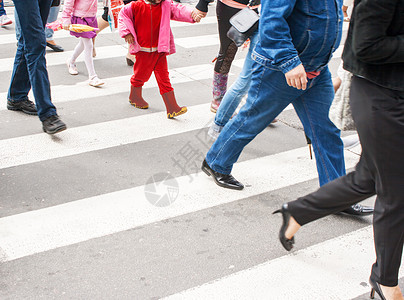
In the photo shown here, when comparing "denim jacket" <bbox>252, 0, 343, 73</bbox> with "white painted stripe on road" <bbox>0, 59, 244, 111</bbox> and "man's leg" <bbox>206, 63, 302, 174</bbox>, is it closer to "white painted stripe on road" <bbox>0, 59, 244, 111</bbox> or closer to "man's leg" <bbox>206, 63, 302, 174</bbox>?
"man's leg" <bbox>206, 63, 302, 174</bbox>

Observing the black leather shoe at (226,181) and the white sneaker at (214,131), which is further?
the white sneaker at (214,131)

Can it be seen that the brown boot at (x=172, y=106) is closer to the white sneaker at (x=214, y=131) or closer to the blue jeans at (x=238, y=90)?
the white sneaker at (x=214, y=131)

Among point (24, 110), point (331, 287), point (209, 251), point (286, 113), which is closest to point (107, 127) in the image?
point (24, 110)

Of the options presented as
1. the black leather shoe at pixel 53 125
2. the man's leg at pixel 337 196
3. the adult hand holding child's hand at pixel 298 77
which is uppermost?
the adult hand holding child's hand at pixel 298 77

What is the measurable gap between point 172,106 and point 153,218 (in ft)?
6.55

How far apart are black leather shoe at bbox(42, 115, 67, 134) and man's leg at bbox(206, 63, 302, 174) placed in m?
1.53

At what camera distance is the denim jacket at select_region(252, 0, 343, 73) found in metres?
3.22

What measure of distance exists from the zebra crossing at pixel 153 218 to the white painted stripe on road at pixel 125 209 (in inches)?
0.4

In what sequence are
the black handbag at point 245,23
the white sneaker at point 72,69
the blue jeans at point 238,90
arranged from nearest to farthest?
the black handbag at point 245,23
the blue jeans at point 238,90
the white sneaker at point 72,69

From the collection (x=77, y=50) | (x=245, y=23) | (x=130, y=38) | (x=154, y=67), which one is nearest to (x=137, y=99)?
(x=154, y=67)

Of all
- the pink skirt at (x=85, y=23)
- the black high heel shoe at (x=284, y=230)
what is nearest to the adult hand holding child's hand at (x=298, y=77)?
the black high heel shoe at (x=284, y=230)

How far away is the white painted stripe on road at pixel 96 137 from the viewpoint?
477 cm

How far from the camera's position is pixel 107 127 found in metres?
5.43

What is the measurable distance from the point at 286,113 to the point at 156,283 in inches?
131
